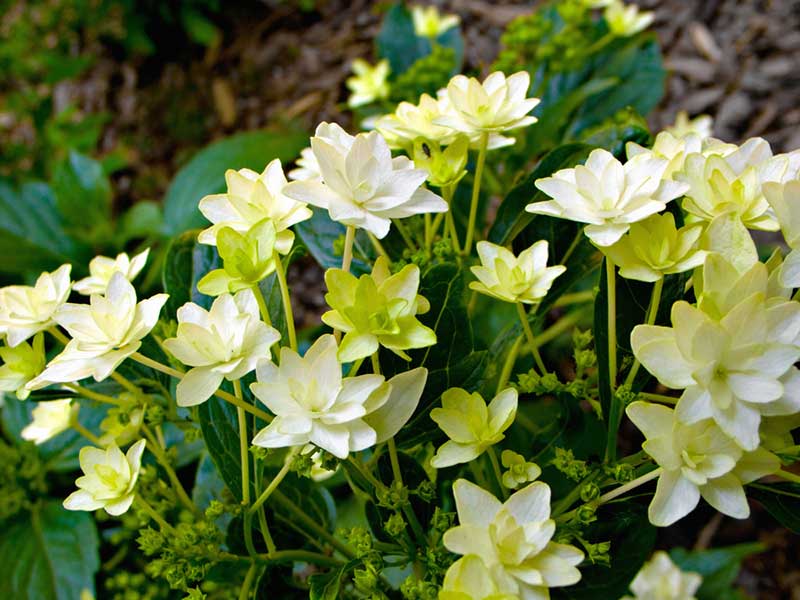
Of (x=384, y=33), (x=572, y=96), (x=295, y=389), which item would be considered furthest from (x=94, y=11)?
(x=295, y=389)

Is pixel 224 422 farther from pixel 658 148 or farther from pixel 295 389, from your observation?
pixel 658 148

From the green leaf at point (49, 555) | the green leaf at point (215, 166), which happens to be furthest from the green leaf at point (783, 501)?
the green leaf at point (215, 166)

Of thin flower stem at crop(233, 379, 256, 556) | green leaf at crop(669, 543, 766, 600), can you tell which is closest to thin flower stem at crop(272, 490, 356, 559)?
thin flower stem at crop(233, 379, 256, 556)

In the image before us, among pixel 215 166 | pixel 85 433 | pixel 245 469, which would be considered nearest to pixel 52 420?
pixel 85 433

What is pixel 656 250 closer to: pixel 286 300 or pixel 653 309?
pixel 653 309

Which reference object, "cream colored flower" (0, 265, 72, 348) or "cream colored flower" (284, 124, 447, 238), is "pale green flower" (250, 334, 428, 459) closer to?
"cream colored flower" (284, 124, 447, 238)
